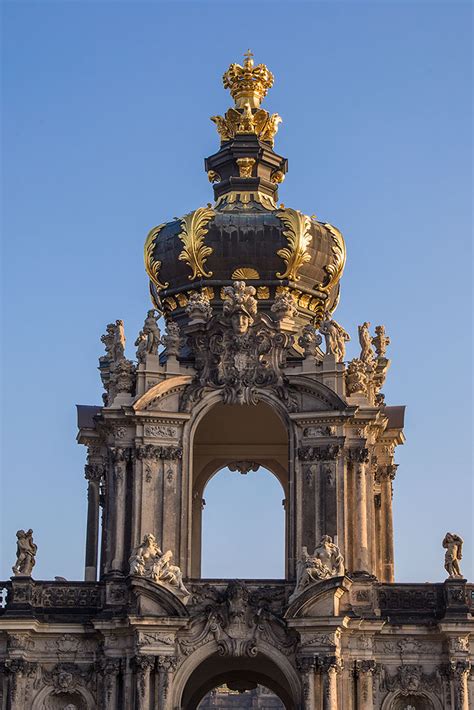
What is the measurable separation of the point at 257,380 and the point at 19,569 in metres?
8.00

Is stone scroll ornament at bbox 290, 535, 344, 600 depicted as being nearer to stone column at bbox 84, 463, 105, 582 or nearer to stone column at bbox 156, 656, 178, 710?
stone column at bbox 156, 656, 178, 710

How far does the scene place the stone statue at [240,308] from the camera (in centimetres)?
5253

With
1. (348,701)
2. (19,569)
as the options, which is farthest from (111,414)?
(348,701)

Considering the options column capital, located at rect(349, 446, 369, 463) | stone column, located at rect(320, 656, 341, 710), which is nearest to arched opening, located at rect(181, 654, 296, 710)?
stone column, located at rect(320, 656, 341, 710)

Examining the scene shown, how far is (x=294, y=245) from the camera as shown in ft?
185

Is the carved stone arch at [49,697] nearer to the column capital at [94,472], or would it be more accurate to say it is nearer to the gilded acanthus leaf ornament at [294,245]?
the column capital at [94,472]

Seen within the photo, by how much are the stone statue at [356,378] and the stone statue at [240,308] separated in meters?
2.97

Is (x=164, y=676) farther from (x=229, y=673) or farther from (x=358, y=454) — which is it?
(x=358, y=454)

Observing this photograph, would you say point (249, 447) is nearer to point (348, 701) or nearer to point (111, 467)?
point (111, 467)

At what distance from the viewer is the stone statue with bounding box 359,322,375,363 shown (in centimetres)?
5369

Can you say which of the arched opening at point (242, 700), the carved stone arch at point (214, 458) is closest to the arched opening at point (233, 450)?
the carved stone arch at point (214, 458)

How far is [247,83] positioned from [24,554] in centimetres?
1719

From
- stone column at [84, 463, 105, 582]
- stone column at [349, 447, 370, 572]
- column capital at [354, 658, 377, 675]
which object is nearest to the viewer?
column capital at [354, 658, 377, 675]

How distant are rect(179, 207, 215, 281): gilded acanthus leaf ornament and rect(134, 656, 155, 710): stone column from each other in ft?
39.9
